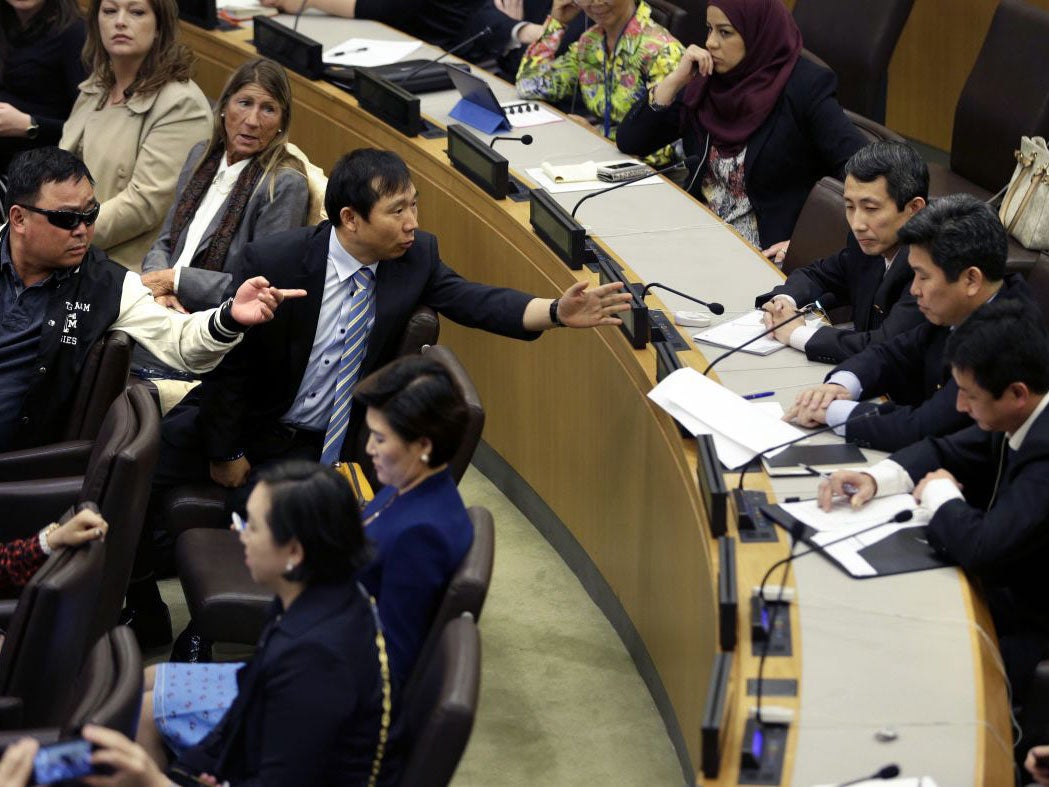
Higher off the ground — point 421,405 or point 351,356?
point 421,405

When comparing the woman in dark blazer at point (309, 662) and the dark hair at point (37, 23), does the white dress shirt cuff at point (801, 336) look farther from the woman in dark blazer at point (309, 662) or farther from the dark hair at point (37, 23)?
the dark hair at point (37, 23)

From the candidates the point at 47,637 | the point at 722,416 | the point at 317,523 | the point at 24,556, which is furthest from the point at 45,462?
the point at 722,416

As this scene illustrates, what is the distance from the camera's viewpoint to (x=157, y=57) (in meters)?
3.98

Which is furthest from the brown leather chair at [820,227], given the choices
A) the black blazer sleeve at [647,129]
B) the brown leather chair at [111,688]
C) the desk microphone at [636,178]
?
the brown leather chair at [111,688]

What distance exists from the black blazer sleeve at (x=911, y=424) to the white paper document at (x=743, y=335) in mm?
393

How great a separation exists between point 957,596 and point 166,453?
1.70m

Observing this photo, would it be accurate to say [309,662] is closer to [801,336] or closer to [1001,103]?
[801,336]

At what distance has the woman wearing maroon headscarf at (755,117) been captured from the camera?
3938mm

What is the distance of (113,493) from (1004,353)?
1427 mm

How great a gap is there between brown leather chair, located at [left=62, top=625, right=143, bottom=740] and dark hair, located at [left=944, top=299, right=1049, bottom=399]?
1286 millimetres

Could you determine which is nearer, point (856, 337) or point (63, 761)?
point (63, 761)

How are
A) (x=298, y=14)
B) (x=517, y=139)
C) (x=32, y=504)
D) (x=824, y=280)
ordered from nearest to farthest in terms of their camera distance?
(x=32, y=504) → (x=824, y=280) → (x=517, y=139) → (x=298, y=14)

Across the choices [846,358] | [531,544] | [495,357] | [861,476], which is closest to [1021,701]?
[861,476]

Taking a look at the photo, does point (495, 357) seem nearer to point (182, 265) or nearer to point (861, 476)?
point (182, 265)
